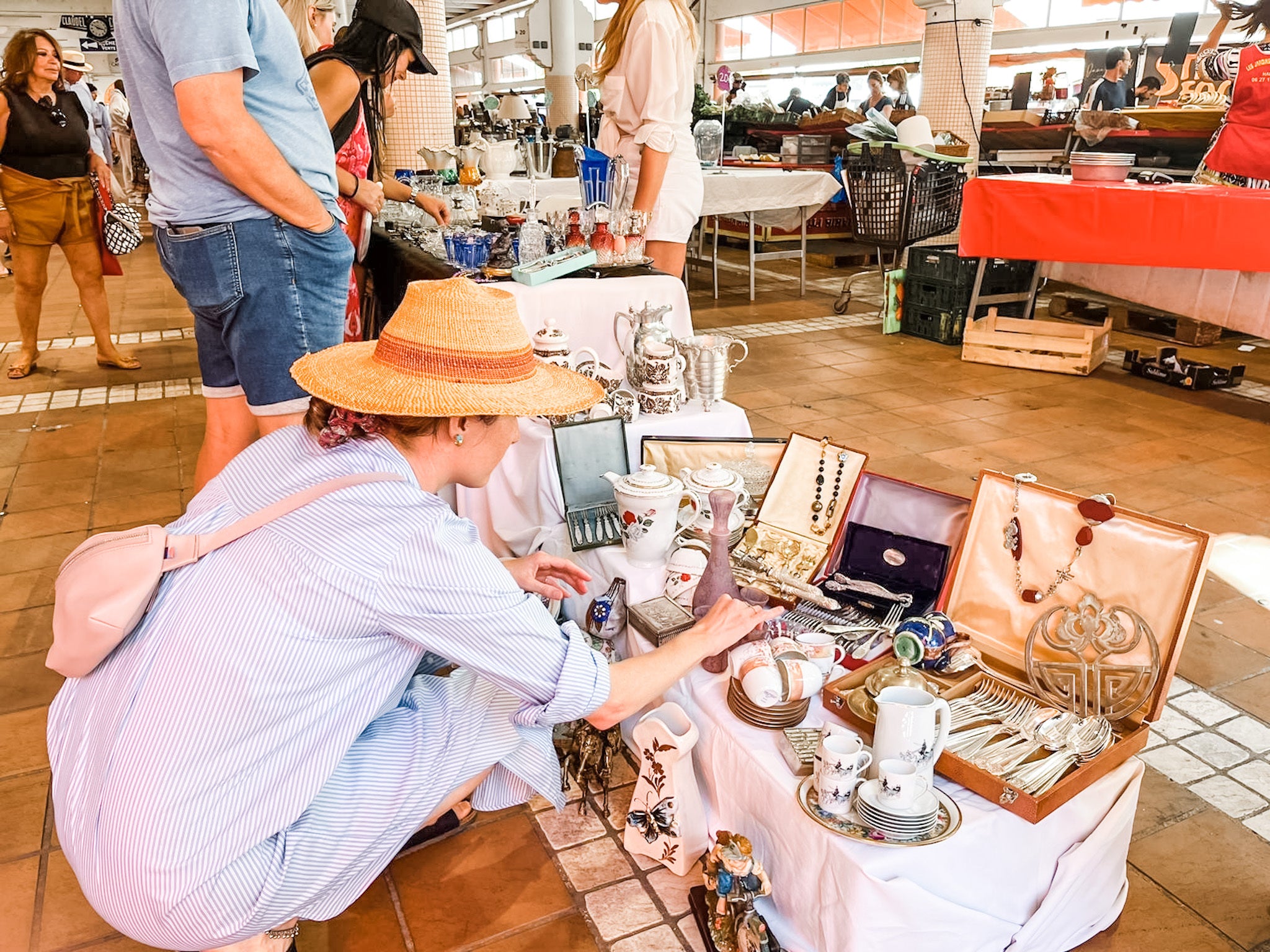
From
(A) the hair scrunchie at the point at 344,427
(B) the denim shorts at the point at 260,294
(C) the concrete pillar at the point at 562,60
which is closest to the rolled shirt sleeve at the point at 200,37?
(B) the denim shorts at the point at 260,294

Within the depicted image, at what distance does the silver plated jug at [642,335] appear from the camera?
8.13ft

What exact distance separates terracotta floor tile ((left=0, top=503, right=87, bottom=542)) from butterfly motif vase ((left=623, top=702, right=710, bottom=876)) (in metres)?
2.49

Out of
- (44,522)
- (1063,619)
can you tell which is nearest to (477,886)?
(1063,619)

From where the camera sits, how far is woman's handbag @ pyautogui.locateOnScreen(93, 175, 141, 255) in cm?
473

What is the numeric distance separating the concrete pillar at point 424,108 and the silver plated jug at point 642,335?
14.2 ft

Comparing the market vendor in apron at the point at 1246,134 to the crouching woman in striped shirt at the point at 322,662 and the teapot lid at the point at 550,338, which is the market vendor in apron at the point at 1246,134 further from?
the crouching woman in striped shirt at the point at 322,662

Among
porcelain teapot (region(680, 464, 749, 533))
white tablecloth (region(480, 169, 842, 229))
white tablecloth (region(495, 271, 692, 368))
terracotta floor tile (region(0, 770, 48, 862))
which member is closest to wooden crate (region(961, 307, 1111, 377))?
white tablecloth (region(480, 169, 842, 229))

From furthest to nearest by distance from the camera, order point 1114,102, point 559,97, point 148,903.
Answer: point 559,97, point 1114,102, point 148,903

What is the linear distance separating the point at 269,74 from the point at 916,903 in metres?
2.02

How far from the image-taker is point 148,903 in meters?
1.22

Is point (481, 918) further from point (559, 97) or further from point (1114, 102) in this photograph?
point (559, 97)

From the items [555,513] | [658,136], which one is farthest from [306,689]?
[658,136]

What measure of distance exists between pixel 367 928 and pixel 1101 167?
4.72m

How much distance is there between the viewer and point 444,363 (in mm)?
1308
